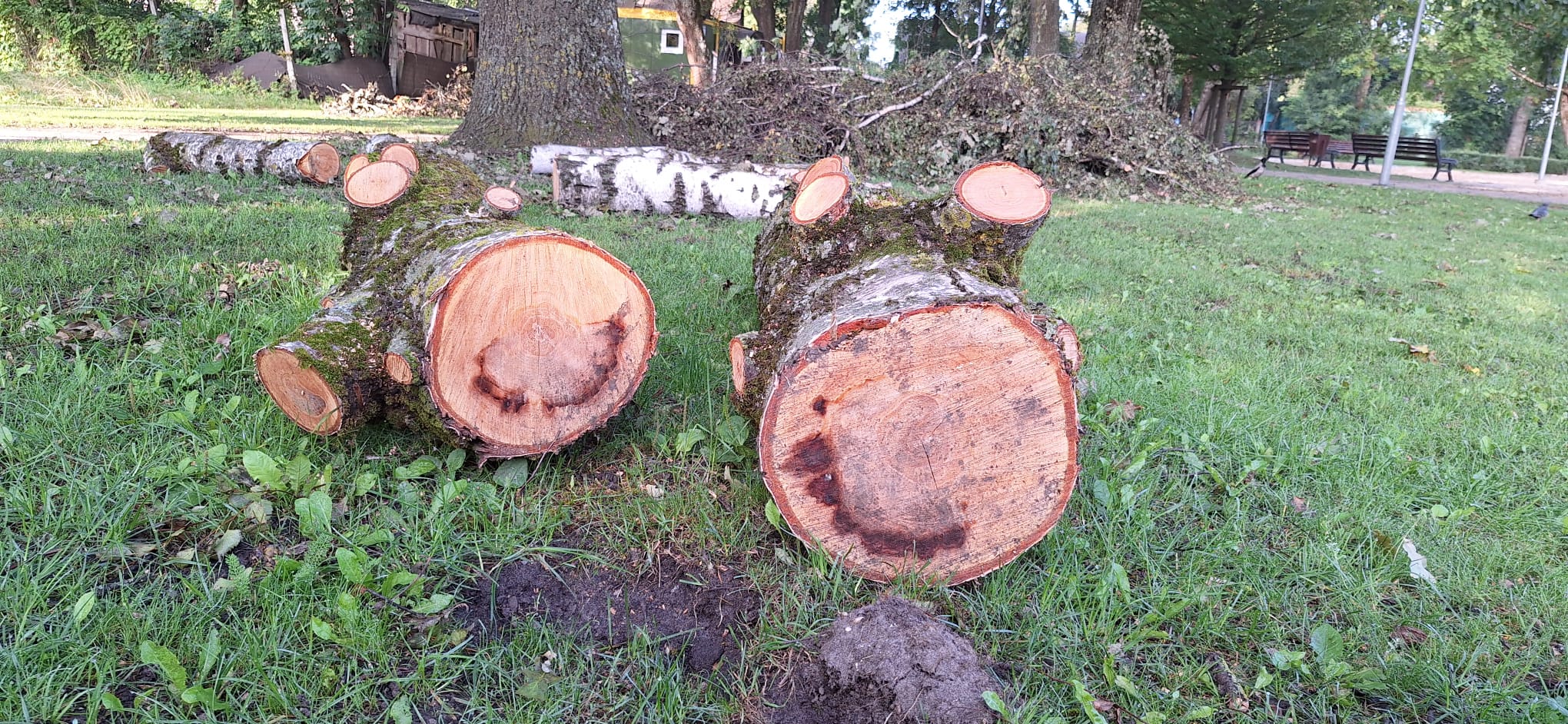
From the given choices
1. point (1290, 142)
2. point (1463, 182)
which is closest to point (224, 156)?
point (1463, 182)

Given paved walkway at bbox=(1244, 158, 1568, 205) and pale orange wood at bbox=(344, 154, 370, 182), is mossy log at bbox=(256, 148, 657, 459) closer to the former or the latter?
pale orange wood at bbox=(344, 154, 370, 182)

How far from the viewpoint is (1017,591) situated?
2172mm

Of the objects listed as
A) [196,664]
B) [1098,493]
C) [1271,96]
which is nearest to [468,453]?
[196,664]

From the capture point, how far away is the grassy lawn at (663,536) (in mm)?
1801

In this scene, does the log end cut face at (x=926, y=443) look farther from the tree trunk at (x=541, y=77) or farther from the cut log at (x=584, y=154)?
the tree trunk at (x=541, y=77)

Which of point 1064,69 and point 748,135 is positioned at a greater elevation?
point 1064,69

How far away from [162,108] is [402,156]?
1482cm

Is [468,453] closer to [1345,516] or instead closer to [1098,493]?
[1098,493]

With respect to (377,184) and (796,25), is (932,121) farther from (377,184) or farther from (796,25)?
(796,25)

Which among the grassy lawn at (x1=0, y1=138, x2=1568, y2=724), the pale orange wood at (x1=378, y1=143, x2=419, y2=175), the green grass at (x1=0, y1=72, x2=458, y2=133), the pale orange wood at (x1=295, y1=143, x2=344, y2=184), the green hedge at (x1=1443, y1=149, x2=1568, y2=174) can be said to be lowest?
the grassy lawn at (x1=0, y1=138, x2=1568, y2=724)

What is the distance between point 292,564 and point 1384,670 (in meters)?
2.65

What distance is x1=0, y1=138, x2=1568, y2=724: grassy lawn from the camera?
1801 mm

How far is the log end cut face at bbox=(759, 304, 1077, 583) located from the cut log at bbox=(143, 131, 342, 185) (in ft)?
20.3

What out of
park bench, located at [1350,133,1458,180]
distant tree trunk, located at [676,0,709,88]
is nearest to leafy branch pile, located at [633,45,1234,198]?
distant tree trunk, located at [676,0,709,88]
